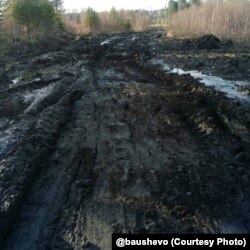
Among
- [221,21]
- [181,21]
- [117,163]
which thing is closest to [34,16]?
[181,21]

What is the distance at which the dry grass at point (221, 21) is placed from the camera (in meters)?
19.2

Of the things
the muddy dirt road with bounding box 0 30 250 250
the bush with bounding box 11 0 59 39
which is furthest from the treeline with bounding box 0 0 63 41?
the muddy dirt road with bounding box 0 30 250 250

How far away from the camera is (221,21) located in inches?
797

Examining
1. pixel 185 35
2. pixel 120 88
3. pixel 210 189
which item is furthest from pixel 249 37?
pixel 210 189

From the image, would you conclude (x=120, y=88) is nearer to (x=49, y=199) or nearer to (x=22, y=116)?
(x=22, y=116)

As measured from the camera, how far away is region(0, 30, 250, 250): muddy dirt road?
14.1 feet

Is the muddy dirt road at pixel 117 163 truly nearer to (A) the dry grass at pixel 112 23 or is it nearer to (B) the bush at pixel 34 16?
(B) the bush at pixel 34 16

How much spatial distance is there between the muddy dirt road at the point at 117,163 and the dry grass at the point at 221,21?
32.8 feet

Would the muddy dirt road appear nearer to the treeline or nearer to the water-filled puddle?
the water-filled puddle

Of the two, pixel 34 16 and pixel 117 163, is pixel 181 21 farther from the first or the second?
pixel 117 163

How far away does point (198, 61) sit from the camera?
45.9 feet

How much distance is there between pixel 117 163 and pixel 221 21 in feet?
53.1

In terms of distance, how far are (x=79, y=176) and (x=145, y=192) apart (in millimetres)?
992

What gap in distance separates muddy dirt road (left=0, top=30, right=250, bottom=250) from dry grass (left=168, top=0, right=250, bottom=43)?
10.0 meters
